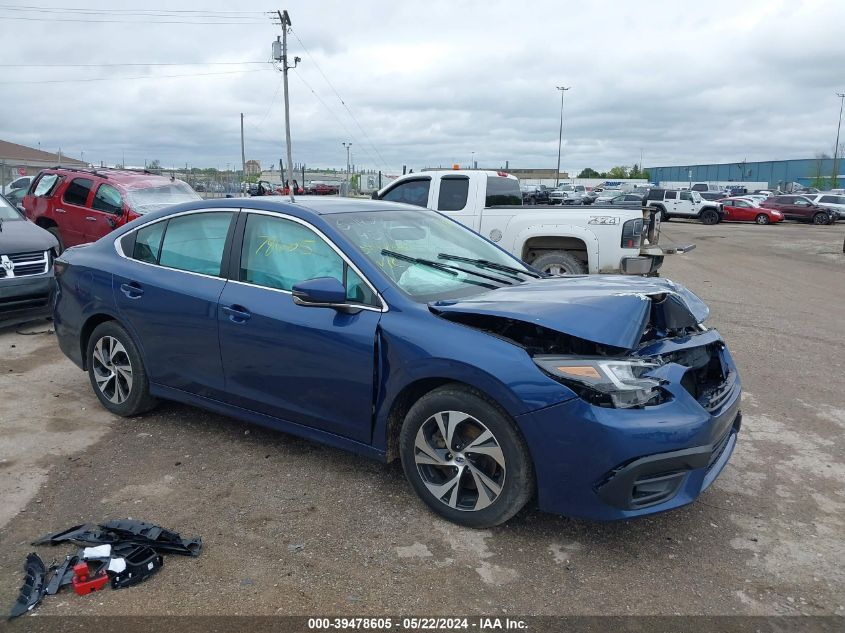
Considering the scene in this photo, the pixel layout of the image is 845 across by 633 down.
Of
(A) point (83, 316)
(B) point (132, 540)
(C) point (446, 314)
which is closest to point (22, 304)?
(A) point (83, 316)

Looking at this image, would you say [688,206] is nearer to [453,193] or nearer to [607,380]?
[453,193]

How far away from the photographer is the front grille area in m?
7.50

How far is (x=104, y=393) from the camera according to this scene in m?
5.03

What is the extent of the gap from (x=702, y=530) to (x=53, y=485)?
3676 mm

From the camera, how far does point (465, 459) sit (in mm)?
3357

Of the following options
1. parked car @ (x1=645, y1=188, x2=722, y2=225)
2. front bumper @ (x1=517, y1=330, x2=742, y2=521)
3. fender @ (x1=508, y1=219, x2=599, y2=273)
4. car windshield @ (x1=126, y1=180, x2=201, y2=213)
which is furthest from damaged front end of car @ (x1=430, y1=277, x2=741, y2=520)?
parked car @ (x1=645, y1=188, x2=722, y2=225)

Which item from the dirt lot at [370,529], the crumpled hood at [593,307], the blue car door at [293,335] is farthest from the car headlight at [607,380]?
the blue car door at [293,335]

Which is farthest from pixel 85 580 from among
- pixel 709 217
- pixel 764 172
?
pixel 764 172

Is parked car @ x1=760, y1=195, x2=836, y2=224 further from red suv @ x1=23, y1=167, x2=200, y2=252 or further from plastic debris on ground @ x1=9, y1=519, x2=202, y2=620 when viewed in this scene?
plastic debris on ground @ x1=9, y1=519, x2=202, y2=620

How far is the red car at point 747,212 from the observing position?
35.0m

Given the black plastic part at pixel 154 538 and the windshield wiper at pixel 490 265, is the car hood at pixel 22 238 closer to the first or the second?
the black plastic part at pixel 154 538

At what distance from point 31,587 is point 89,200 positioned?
31.2 feet

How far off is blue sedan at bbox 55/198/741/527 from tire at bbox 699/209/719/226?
34.9m

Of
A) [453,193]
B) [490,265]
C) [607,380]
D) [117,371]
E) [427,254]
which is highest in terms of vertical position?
[453,193]
